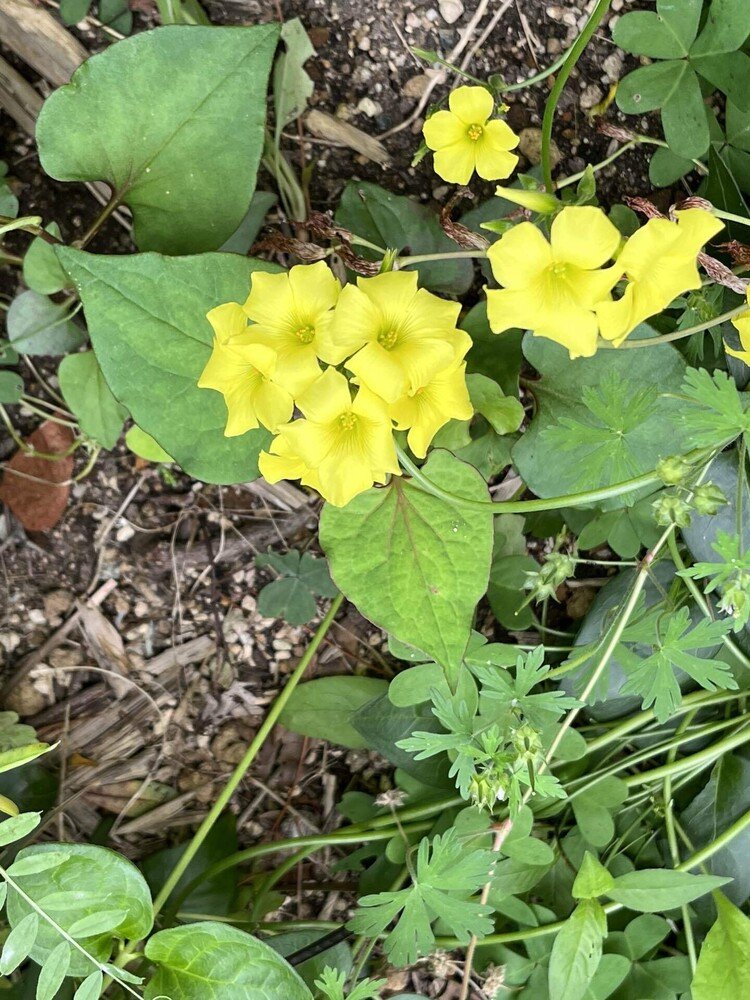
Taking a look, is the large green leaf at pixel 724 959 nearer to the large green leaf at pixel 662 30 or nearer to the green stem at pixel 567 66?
the green stem at pixel 567 66

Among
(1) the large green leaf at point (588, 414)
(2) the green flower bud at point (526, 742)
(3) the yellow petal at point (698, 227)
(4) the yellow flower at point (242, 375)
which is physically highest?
(3) the yellow petal at point (698, 227)

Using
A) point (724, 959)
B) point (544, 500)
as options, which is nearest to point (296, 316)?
point (544, 500)

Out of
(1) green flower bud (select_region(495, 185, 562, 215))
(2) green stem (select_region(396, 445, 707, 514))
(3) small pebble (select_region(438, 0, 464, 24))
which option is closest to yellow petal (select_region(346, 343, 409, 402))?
(2) green stem (select_region(396, 445, 707, 514))

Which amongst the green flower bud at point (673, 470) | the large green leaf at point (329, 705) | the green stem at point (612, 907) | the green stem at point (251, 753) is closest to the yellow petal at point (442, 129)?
the green flower bud at point (673, 470)

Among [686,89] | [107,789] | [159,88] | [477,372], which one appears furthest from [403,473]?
[107,789]

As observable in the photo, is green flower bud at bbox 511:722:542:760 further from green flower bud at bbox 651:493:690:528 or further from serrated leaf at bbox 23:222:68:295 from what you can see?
serrated leaf at bbox 23:222:68:295

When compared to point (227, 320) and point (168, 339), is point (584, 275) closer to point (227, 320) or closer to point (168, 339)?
point (227, 320)

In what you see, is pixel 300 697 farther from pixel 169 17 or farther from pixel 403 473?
pixel 169 17
